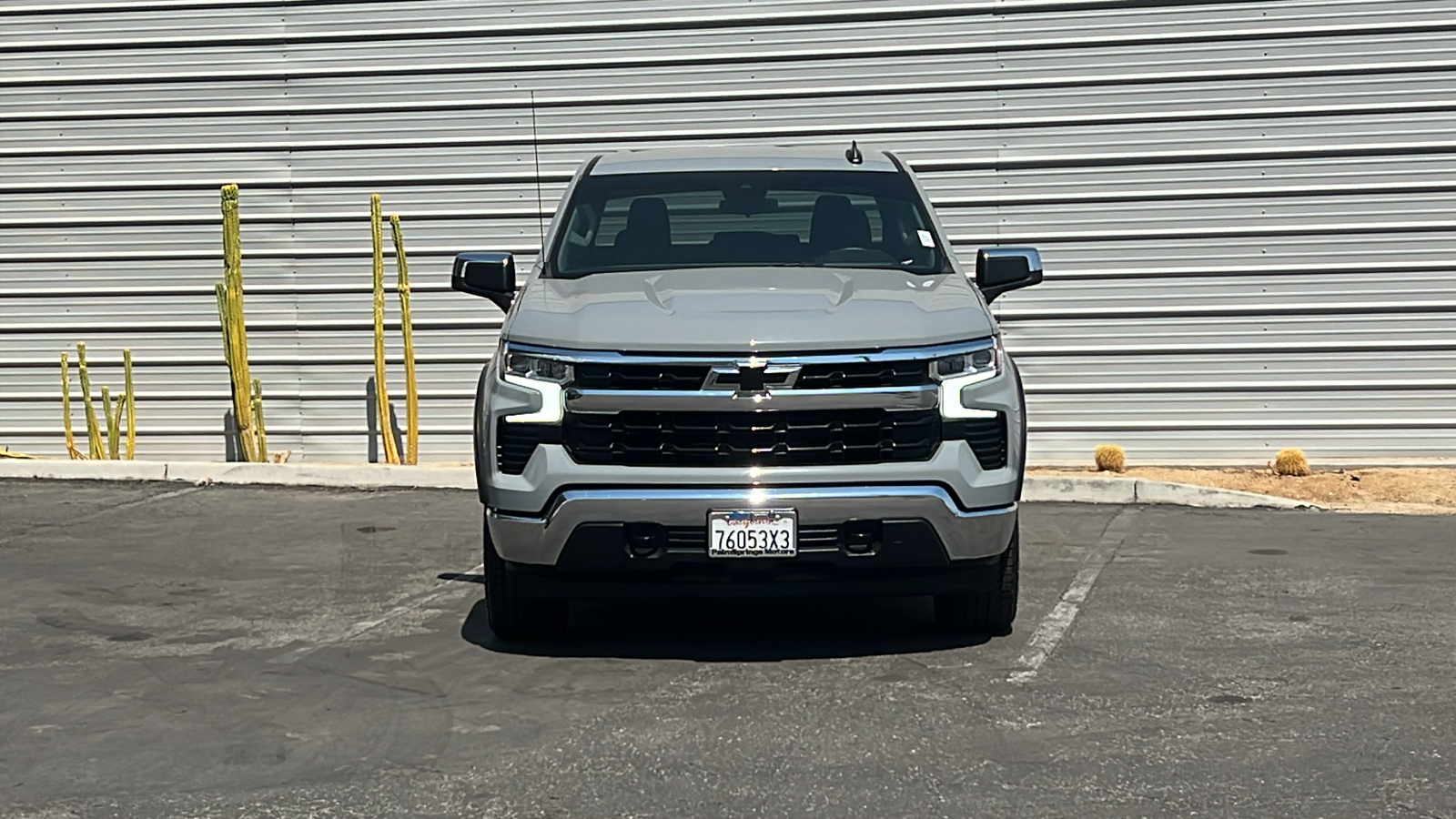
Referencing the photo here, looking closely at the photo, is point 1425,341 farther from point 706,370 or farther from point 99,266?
point 99,266

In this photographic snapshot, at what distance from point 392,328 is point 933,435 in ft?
24.9

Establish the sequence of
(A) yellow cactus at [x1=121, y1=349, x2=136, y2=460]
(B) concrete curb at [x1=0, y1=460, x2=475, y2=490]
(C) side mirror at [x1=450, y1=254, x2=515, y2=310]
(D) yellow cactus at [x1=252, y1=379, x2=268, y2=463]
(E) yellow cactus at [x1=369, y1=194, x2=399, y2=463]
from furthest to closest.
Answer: (A) yellow cactus at [x1=121, y1=349, x2=136, y2=460] → (D) yellow cactus at [x1=252, y1=379, x2=268, y2=463] → (E) yellow cactus at [x1=369, y1=194, x2=399, y2=463] → (B) concrete curb at [x1=0, y1=460, x2=475, y2=490] → (C) side mirror at [x1=450, y1=254, x2=515, y2=310]

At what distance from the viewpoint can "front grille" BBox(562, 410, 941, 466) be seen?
6.67 meters

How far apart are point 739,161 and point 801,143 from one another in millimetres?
4205

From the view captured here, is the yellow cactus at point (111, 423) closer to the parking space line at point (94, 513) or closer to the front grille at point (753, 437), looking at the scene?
the parking space line at point (94, 513)

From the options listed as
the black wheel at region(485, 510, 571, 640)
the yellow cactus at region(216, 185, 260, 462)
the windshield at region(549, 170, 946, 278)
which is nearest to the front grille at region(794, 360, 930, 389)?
the windshield at region(549, 170, 946, 278)

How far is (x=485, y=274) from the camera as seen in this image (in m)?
7.85

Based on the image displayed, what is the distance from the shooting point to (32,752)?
564cm

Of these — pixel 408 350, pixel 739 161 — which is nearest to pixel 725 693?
pixel 739 161

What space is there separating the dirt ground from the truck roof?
419 centimetres

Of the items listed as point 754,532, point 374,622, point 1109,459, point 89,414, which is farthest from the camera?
point 89,414

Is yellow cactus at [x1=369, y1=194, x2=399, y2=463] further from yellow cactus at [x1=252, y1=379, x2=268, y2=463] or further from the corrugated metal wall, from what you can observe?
yellow cactus at [x1=252, y1=379, x2=268, y2=463]

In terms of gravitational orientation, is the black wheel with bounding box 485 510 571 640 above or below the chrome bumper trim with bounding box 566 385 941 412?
below

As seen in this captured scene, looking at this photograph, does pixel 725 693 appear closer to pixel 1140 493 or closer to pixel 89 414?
pixel 1140 493
